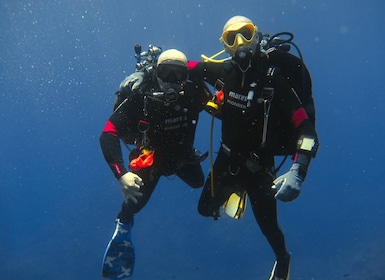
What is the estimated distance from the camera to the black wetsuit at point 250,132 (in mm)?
3732

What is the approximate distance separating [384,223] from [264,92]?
1481 centimetres

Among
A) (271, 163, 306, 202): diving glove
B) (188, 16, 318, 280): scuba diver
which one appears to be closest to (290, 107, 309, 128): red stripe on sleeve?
(188, 16, 318, 280): scuba diver

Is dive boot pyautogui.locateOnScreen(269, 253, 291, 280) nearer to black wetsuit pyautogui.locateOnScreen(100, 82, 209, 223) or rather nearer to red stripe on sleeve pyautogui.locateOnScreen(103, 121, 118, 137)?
black wetsuit pyautogui.locateOnScreen(100, 82, 209, 223)

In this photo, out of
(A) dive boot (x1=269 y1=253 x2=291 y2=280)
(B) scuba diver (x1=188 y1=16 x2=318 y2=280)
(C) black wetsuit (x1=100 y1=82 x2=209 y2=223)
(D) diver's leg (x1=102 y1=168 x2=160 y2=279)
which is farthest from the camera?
(D) diver's leg (x1=102 y1=168 x2=160 y2=279)

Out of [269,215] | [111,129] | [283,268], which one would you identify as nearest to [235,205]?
[269,215]

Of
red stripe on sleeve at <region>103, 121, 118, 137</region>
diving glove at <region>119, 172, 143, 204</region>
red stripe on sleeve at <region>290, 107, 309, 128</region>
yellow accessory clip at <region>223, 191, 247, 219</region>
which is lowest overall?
diving glove at <region>119, 172, 143, 204</region>

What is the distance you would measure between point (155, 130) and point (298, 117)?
1.61 metres

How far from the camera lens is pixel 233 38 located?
148 inches

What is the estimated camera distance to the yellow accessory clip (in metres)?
4.33

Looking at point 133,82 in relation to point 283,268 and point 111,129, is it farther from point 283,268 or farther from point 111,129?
point 283,268

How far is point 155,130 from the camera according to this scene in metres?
4.38

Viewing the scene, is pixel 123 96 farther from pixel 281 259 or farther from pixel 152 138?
pixel 281 259

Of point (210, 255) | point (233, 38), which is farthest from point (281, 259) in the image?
point (210, 255)

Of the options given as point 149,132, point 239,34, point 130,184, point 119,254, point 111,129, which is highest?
point 239,34
